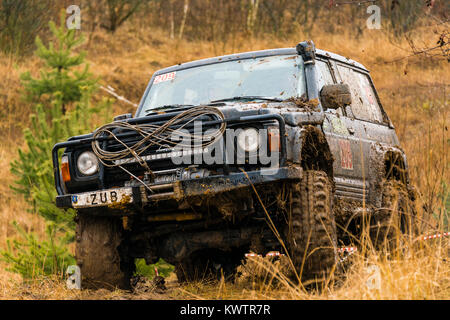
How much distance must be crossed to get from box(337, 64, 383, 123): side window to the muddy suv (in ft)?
0.67

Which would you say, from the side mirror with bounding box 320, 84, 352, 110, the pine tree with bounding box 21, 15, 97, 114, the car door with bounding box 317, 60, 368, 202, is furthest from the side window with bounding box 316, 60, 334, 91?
the pine tree with bounding box 21, 15, 97, 114

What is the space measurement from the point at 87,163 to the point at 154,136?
0.73m

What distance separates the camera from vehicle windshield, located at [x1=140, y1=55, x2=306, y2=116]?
6.26 m

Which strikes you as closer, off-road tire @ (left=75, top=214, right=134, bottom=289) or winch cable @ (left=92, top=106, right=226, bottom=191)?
winch cable @ (left=92, top=106, right=226, bottom=191)

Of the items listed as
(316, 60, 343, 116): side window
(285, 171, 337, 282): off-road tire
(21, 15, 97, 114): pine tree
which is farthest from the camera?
(21, 15, 97, 114): pine tree

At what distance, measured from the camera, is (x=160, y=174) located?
5410 millimetres

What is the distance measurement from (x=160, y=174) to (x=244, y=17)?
18868 millimetres

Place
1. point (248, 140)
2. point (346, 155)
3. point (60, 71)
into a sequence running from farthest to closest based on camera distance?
point (60, 71) → point (346, 155) → point (248, 140)

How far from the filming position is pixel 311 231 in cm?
512

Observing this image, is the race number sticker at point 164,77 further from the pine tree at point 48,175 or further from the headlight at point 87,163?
the pine tree at point 48,175

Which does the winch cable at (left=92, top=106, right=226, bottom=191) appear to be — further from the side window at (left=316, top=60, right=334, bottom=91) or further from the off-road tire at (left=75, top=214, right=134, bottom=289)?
the side window at (left=316, top=60, right=334, bottom=91)

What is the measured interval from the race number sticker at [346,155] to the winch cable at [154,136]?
1634 mm

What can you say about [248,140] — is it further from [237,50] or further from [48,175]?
[237,50]

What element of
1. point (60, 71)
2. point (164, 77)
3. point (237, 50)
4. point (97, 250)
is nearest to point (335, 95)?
point (164, 77)
